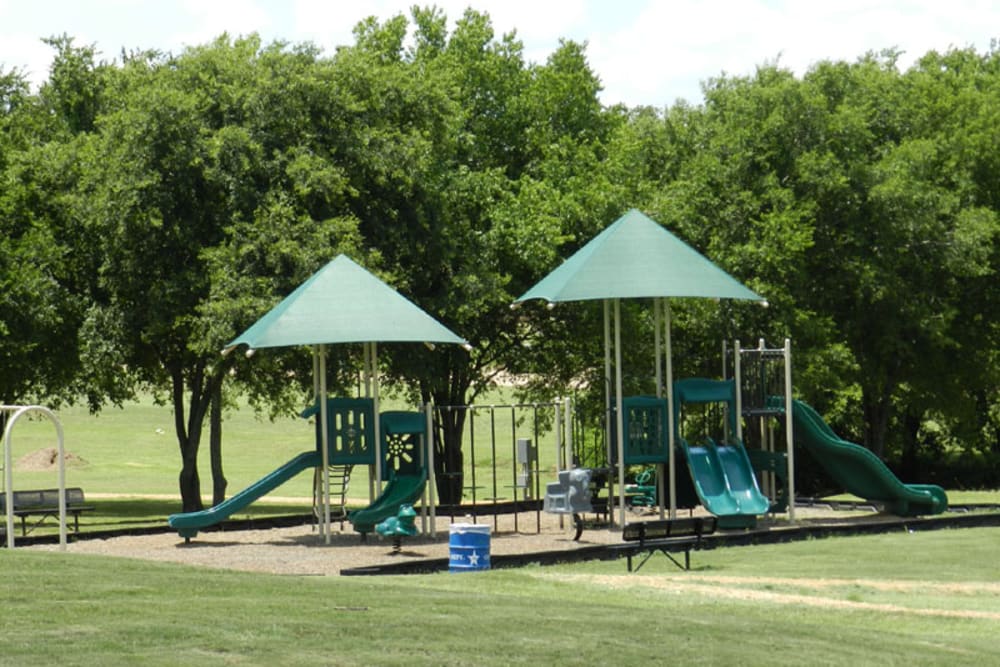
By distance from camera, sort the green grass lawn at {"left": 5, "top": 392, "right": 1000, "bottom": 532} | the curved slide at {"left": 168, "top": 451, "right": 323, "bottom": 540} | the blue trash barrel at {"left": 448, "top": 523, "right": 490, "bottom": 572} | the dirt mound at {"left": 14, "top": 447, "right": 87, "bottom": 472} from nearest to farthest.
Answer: the blue trash barrel at {"left": 448, "top": 523, "right": 490, "bottom": 572}, the curved slide at {"left": 168, "top": 451, "right": 323, "bottom": 540}, the green grass lawn at {"left": 5, "top": 392, "right": 1000, "bottom": 532}, the dirt mound at {"left": 14, "top": 447, "right": 87, "bottom": 472}

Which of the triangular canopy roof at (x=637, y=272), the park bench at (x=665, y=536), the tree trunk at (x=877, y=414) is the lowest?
the park bench at (x=665, y=536)

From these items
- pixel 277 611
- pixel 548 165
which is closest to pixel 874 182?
pixel 548 165

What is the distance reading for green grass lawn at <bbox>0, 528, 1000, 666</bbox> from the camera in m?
12.1

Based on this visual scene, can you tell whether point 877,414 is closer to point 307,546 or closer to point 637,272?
point 637,272

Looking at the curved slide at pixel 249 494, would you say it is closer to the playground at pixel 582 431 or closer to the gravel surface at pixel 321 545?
the playground at pixel 582 431

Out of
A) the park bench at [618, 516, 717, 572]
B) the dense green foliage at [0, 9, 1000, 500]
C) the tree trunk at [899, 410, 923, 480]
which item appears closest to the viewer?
the park bench at [618, 516, 717, 572]

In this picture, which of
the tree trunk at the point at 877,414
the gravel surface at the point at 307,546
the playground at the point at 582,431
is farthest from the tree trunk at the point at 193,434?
the tree trunk at the point at 877,414

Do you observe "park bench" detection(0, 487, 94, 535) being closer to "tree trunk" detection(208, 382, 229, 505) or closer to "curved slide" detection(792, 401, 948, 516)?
"tree trunk" detection(208, 382, 229, 505)

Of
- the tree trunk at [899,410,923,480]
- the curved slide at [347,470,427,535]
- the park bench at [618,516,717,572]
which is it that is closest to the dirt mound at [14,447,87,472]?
the tree trunk at [899,410,923,480]

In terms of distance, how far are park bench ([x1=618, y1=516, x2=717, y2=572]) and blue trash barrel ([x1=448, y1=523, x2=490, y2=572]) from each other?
2.00m

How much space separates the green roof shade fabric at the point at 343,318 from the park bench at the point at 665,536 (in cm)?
559

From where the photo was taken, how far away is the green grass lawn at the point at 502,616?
12.1m

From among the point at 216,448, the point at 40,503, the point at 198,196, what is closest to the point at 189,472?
the point at 216,448

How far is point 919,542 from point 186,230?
18.7m
